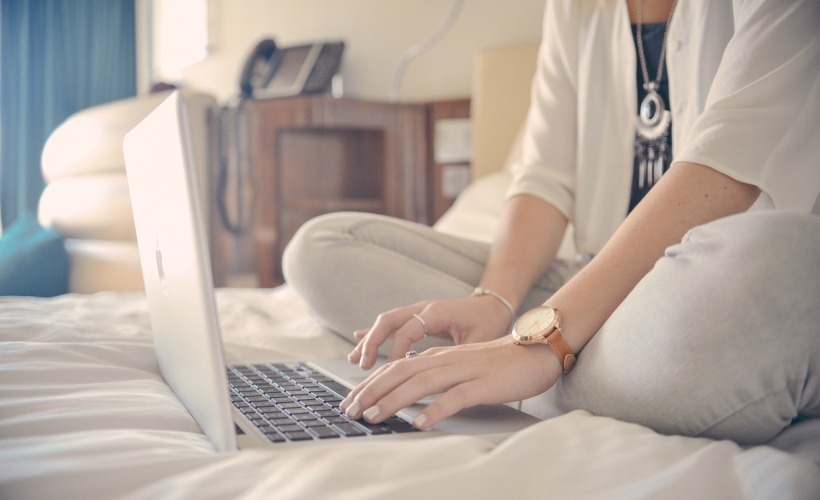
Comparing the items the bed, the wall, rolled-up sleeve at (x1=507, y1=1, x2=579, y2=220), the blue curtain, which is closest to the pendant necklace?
rolled-up sleeve at (x1=507, y1=1, x2=579, y2=220)

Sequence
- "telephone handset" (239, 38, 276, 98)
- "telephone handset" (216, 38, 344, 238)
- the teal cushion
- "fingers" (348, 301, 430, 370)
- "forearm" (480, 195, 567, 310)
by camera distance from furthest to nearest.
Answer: "telephone handset" (239, 38, 276, 98)
"telephone handset" (216, 38, 344, 238)
the teal cushion
"forearm" (480, 195, 567, 310)
"fingers" (348, 301, 430, 370)

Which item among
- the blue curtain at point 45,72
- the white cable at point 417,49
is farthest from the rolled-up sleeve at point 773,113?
the blue curtain at point 45,72

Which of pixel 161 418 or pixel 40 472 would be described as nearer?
pixel 40 472

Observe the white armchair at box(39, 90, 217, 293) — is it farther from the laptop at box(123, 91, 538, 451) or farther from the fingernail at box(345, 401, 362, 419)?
the fingernail at box(345, 401, 362, 419)

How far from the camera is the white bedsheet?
36cm

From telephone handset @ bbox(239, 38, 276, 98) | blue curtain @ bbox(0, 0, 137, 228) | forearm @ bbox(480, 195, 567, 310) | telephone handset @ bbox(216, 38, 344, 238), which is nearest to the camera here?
forearm @ bbox(480, 195, 567, 310)

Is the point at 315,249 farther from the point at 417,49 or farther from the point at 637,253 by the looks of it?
the point at 417,49

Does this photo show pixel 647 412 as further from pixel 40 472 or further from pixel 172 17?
pixel 172 17

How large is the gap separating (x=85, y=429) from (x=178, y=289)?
0.13 meters

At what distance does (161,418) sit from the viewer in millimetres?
516

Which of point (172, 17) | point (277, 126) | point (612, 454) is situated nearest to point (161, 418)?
point (612, 454)

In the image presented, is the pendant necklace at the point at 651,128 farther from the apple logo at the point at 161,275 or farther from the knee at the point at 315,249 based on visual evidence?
the apple logo at the point at 161,275

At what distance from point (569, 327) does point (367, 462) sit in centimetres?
27

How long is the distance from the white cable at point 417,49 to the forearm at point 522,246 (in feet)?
5.00
